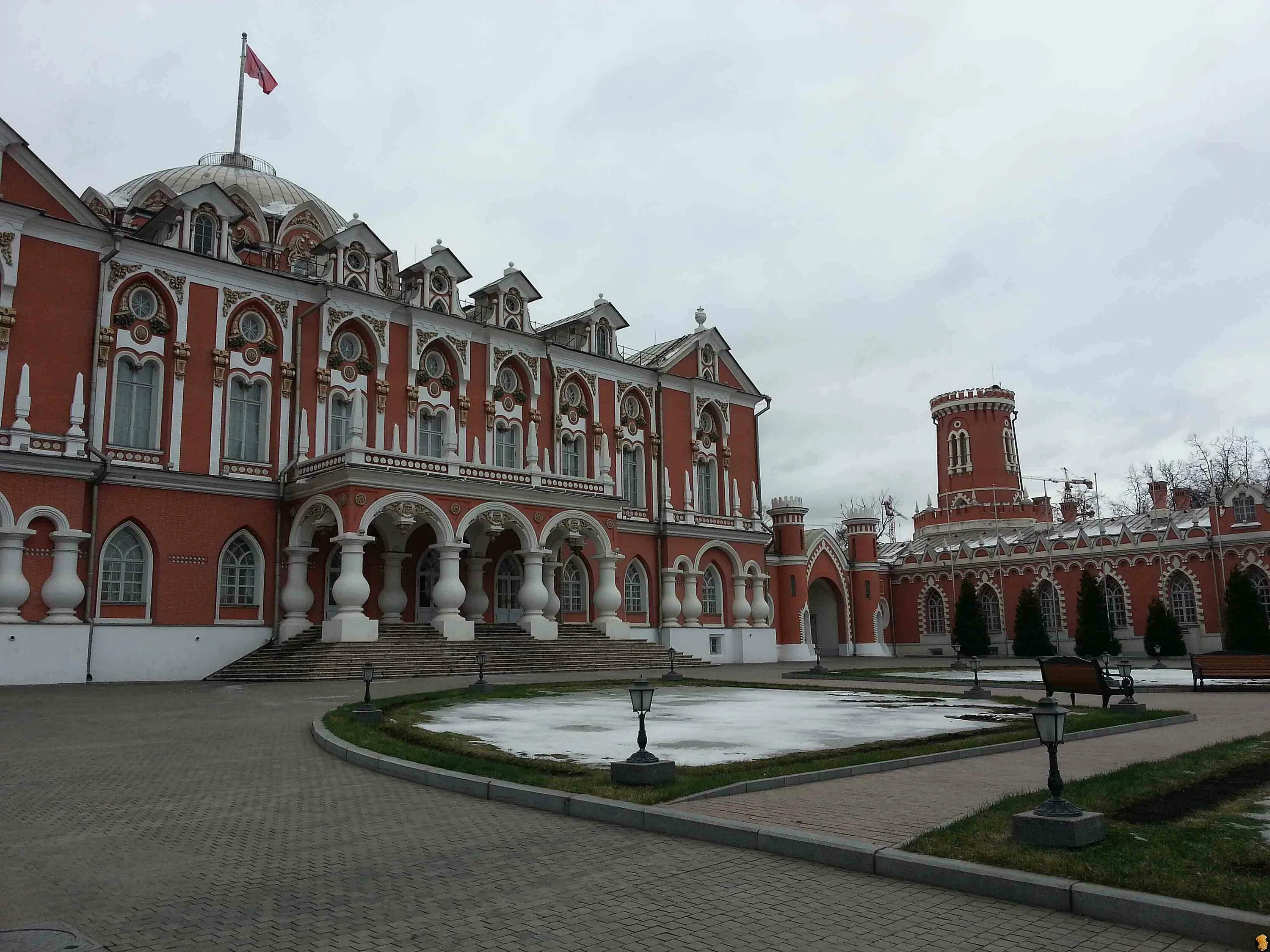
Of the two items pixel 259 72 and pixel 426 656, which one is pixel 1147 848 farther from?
pixel 259 72

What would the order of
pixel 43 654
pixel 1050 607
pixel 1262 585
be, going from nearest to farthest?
pixel 43 654, pixel 1262 585, pixel 1050 607

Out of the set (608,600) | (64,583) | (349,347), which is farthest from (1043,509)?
(64,583)

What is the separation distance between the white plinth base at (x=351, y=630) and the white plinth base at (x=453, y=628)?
2043 millimetres

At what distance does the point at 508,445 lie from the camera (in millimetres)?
36219

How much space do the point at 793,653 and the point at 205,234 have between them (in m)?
28.9

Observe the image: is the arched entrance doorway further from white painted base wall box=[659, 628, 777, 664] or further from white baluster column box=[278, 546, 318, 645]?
white baluster column box=[278, 546, 318, 645]

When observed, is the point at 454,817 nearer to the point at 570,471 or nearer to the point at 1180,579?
the point at 570,471

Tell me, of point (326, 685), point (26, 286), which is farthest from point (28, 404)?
point (326, 685)

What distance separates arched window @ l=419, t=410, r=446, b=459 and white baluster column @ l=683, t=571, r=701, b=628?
11.7 m

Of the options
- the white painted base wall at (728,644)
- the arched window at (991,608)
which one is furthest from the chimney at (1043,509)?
the white painted base wall at (728,644)

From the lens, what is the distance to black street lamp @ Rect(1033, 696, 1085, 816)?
649 cm

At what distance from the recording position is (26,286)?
26.0 metres

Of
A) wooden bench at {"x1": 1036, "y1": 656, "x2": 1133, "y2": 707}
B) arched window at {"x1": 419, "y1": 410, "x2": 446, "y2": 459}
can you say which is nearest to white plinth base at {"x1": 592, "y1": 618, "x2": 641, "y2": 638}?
arched window at {"x1": 419, "y1": 410, "x2": 446, "y2": 459}

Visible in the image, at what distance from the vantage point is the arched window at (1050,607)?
163 feet
